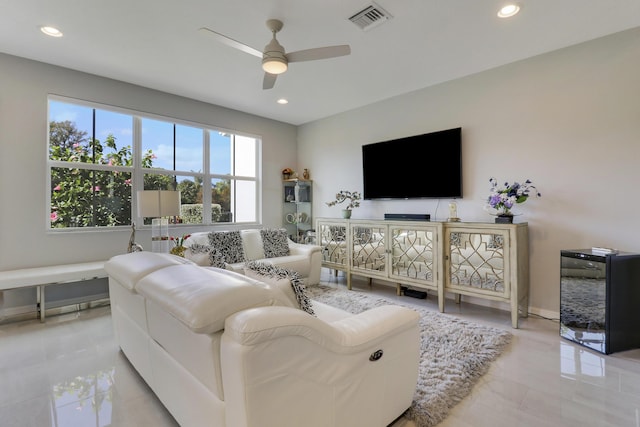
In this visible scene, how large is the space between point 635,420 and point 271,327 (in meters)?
2.11

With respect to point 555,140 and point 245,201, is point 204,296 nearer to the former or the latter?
point 555,140

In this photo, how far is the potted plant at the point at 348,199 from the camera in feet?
14.8

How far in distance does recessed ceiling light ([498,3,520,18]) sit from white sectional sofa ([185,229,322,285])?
10.5 ft

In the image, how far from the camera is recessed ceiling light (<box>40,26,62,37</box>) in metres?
2.65

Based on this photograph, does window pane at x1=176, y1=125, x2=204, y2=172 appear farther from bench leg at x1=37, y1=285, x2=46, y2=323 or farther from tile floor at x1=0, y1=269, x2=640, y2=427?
tile floor at x1=0, y1=269, x2=640, y2=427

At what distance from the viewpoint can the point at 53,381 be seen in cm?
198

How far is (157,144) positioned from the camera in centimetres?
425

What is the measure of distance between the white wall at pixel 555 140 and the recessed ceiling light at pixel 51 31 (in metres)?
4.01

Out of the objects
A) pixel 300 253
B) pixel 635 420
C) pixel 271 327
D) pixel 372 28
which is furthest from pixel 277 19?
pixel 635 420

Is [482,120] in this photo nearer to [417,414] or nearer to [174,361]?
[417,414]

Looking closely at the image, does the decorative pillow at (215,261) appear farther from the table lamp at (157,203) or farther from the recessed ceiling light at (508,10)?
the recessed ceiling light at (508,10)

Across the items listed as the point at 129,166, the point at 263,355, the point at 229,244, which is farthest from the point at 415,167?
the point at 129,166

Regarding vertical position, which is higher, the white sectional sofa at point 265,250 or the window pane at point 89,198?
the window pane at point 89,198

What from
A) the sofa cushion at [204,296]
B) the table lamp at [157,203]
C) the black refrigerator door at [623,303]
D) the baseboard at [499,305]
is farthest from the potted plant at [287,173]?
the black refrigerator door at [623,303]
